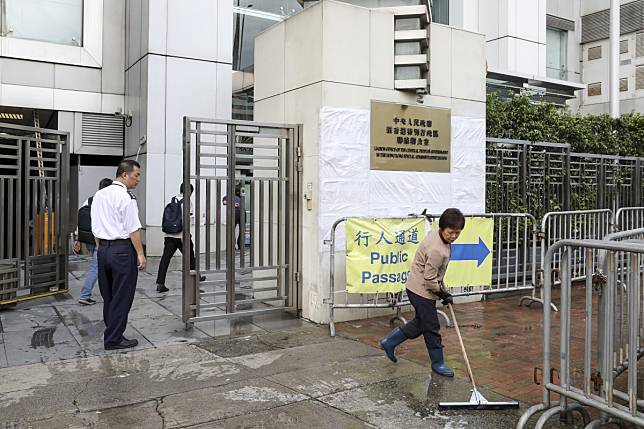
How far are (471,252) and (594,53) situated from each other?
24504 millimetres

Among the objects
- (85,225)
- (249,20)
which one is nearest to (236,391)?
(85,225)

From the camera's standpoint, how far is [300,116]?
7637 mm

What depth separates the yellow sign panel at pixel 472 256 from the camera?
7.58 meters

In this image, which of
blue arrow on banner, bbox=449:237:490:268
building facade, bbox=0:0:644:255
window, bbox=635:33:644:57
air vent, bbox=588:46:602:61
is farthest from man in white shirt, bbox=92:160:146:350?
air vent, bbox=588:46:602:61

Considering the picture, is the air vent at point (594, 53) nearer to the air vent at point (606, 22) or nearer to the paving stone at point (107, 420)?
the air vent at point (606, 22)

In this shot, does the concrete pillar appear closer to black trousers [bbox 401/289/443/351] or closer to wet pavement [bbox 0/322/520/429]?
wet pavement [bbox 0/322/520/429]

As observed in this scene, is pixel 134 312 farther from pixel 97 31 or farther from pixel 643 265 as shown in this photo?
pixel 97 31

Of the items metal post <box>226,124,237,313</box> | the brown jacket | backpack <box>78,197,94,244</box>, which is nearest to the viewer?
the brown jacket

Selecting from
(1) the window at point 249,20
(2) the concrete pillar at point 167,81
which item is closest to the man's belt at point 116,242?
(2) the concrete pillar at point 167,81

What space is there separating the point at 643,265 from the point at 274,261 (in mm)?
4831

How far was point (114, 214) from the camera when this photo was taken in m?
6.07

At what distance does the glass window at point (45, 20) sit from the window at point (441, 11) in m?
13.8

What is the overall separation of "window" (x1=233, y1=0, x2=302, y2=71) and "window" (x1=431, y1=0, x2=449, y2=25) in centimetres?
744

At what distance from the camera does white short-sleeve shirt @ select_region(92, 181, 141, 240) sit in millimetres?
6078
